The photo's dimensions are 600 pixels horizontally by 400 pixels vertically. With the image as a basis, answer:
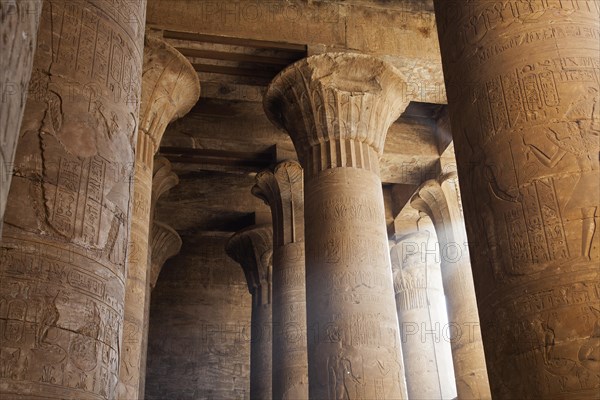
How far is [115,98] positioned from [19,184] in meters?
0.90

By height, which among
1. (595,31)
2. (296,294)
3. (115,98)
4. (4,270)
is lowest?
(4,270)

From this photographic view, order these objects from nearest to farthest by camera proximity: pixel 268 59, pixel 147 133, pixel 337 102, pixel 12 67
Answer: pixel 12 67 < pixel 147 133 < pixel 337 102 < pixel 268 59

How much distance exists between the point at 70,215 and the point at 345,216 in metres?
6.31

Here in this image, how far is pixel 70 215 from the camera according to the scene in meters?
3.65

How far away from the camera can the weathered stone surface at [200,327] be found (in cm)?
1877

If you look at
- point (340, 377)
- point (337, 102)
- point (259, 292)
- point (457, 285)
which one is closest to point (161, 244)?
point (259, 292)

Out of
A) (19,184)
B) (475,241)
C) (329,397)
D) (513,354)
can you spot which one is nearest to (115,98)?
(19,184)

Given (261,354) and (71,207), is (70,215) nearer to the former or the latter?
(71,207)

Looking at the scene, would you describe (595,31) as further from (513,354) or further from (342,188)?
(342,188)

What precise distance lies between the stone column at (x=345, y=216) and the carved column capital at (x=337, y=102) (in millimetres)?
Answer: 15

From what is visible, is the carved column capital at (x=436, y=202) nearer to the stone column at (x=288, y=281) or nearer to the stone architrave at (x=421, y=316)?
the stone architrave at (x=421, y=316)

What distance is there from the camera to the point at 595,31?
4.85 m

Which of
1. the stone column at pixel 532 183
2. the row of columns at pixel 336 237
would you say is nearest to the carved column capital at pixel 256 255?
the row of columns at pixel 336 237

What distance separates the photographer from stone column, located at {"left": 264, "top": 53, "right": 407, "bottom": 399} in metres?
8.88
